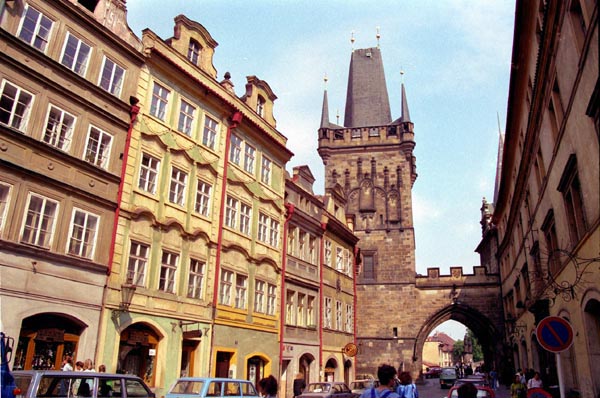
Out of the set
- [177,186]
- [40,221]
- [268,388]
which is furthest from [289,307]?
[268,388]

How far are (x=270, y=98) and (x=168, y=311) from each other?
12.7 metres

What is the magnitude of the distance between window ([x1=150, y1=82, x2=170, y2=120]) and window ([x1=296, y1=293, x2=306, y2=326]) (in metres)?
Result: 12.0

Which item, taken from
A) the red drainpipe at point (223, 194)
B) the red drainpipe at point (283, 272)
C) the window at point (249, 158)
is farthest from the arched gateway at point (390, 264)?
the red drainpipe at point (223, 194)

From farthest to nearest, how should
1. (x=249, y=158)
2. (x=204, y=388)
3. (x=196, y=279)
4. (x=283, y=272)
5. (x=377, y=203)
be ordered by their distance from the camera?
(x=377, y=203), (x=283, y=272), (x=249, y=158), (x=196, y=279), (x=204, y=388)

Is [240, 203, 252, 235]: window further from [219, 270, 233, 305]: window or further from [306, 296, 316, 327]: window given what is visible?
[306, 296, 316, 327]: window

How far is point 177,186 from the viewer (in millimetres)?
18016

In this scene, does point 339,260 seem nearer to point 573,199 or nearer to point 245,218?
point 245,218

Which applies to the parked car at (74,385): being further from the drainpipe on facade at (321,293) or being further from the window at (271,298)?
the drainpipe on facade at (321,293)

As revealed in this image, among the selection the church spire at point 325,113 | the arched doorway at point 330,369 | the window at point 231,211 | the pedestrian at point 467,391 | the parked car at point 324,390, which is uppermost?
the church spire at point 325,113

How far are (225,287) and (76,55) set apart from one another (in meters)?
9.77

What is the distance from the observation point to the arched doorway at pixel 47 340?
12.5 meters

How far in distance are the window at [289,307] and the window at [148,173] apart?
9679 mm

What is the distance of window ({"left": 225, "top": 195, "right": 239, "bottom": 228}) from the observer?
66.4 feet

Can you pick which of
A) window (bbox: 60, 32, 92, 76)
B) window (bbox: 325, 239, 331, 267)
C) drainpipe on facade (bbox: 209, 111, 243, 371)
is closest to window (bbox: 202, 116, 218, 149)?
drainpipe on facade (bbox: 209, 111, 243, 371)
